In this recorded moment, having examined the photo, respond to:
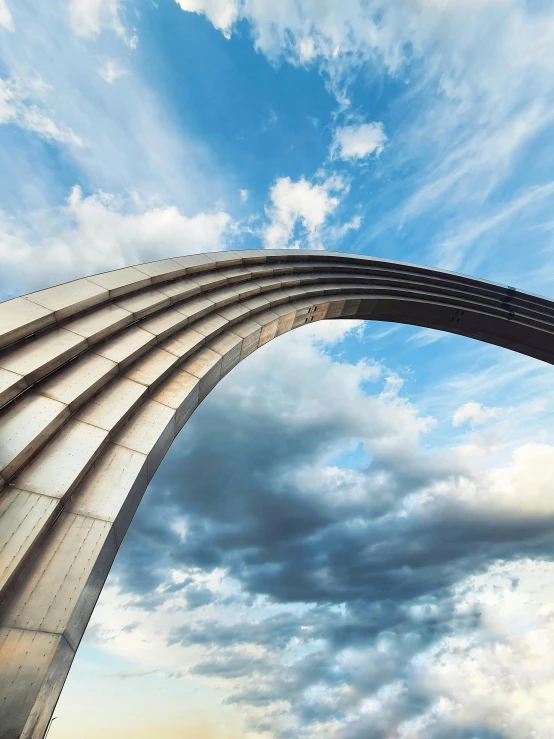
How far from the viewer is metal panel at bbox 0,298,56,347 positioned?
8250 millimetres

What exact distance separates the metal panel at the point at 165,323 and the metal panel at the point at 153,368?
59 centimetres

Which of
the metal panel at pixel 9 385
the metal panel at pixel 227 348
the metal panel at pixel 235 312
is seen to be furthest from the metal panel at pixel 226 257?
the metal panel at pixel 9 385

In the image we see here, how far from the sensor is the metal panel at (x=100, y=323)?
9844 millimetres

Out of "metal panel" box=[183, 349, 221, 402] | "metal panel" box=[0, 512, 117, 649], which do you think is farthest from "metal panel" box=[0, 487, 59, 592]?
"metal panel" box=[183, 349, 221, 402]

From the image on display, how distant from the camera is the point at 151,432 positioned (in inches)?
370

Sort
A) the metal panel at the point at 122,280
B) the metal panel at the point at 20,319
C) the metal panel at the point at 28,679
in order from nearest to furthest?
1. the metal panel at the point at 28,679
2. the metal panel at the point at 20,319
3. the metal panel at the point at 122,280

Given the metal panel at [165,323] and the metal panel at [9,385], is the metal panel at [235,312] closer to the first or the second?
the metal panel at [165,323]

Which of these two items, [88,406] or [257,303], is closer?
[88,406]

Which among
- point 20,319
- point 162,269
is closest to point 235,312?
point 162,269

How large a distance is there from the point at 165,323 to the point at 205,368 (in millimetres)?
1907

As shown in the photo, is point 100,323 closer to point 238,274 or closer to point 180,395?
point 180,395

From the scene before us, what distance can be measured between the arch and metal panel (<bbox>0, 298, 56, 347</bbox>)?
0.12 feet

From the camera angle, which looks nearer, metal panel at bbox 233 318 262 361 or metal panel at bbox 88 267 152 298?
metal panel at bbox 88 267 152 298

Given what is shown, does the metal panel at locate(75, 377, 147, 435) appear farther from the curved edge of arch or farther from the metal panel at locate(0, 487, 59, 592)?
the metal panel at locate(0, 487, 59, 592)
